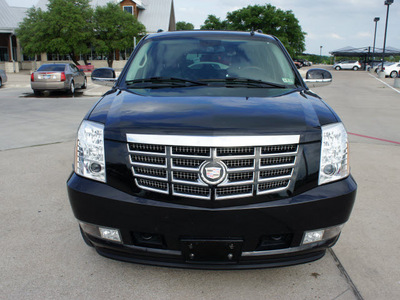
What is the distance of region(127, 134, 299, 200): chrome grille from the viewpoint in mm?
2225

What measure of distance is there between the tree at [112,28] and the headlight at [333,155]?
35384 millimetres

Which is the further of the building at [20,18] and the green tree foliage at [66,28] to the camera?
the building at [20,18]

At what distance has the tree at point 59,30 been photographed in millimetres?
33094

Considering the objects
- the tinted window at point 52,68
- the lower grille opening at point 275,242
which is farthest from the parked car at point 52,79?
the lower grille opening at point 275,242

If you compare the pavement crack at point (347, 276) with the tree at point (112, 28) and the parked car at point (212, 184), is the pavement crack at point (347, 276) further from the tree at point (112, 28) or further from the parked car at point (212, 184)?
the tree at point (112, 28)

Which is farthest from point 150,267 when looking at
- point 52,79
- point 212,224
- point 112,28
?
point 112,28

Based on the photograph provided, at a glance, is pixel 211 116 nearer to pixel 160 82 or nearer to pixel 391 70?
pixel 160 82

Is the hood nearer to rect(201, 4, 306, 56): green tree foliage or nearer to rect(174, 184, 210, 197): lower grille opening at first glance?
rect(174, 184, 210, 197): lower grille opening

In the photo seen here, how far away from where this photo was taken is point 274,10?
5891 cm

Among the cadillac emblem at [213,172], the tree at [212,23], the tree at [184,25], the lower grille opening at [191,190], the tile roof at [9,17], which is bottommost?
the lower grille opening at [191,190]

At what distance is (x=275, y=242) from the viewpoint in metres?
2.38

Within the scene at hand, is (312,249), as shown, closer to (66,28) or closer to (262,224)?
(262,224)

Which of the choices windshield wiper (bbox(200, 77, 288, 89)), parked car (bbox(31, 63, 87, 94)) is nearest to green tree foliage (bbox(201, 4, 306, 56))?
parked car (bbox(31, 63, 87, 94))

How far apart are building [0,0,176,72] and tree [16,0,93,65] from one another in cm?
290
